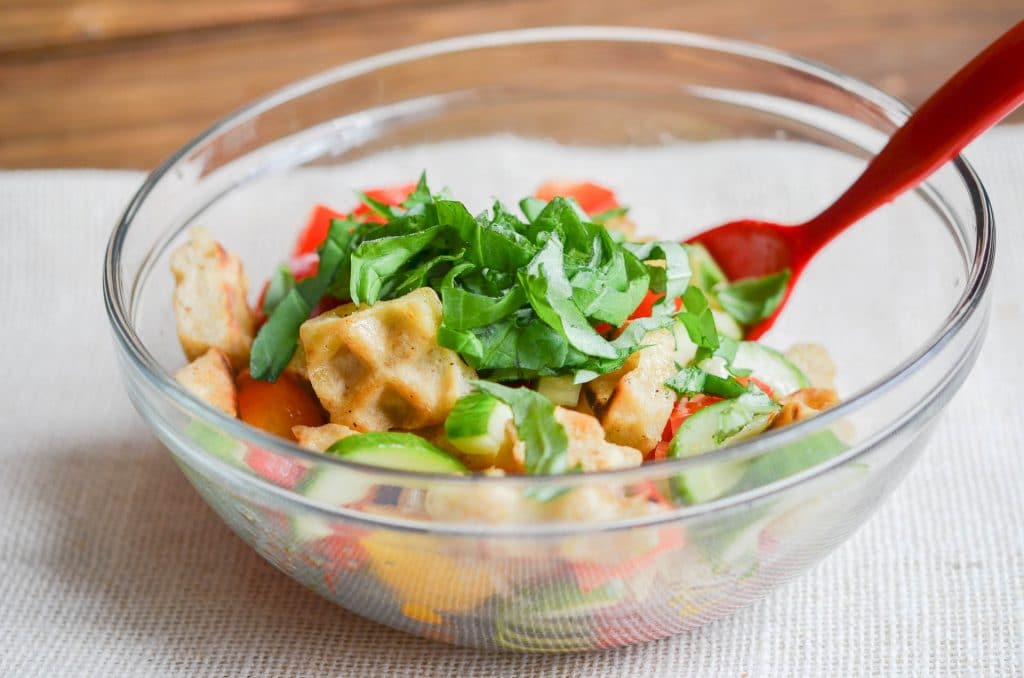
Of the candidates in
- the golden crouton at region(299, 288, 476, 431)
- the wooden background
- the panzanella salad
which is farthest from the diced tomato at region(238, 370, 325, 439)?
the wooden background

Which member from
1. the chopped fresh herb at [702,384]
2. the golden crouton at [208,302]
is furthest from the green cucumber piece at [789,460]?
the golden crouton at [208,302]

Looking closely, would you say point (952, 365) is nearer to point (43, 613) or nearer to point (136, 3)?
point (43, 613)

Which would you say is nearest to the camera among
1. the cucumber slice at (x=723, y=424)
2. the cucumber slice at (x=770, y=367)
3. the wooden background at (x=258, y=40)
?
the cucumber slice at (x=723, y=424)

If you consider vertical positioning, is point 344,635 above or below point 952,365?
below

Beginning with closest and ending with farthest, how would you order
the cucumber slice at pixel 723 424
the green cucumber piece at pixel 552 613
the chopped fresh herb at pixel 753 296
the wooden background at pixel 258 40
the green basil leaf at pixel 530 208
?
the green cucumber piece at pixel 552 613, the cucumber slice at pixel 723 424, the green basil leaf at pixel 530 208, the chopped fresh herb at pixel 753 296, the wooden background at pixel 258 40

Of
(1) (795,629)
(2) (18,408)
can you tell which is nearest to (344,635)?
(1) (795,629)

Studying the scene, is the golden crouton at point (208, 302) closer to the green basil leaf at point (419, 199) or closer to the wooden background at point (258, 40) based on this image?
the green basil leaf at point (419, 199)

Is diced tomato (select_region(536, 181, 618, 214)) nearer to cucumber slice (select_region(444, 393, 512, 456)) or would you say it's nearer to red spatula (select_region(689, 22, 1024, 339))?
red spatula (select_region(689, 22, 1024, 339))
